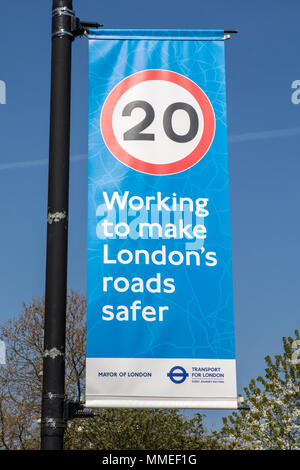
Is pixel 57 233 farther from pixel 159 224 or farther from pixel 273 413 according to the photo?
pixel 273 413

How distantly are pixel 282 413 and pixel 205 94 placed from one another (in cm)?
2823

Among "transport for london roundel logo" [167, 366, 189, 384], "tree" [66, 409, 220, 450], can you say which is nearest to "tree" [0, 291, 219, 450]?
"tree" [66, 409, 220, 450]

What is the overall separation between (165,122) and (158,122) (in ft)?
0.21

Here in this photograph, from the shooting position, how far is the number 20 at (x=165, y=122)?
553 cm

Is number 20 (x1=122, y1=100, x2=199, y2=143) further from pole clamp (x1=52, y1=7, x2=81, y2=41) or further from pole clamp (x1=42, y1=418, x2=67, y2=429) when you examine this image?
pole clamp (x1=42, y1=418, x2=67, y2=429)

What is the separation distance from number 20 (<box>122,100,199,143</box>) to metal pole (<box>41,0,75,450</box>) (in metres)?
0.62

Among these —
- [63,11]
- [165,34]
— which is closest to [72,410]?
[63,11]

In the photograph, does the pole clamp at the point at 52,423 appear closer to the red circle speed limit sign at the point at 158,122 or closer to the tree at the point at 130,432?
the red circle speed limit sign at the point at 158,122

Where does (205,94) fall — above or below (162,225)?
above

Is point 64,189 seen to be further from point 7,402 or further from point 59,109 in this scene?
point 7,402
